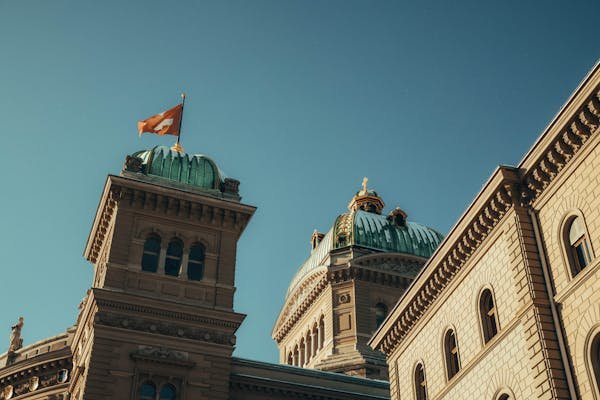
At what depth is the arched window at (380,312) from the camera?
2395 inches

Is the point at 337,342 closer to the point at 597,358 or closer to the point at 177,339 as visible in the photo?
the point at 177,339

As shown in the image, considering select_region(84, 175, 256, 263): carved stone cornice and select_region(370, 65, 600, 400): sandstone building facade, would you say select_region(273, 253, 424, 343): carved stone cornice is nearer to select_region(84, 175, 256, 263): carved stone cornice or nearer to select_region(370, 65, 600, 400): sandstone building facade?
select_region(84, 175, 256, 263): carved stone cornice

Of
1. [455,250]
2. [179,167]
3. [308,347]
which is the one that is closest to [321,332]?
[308,347]

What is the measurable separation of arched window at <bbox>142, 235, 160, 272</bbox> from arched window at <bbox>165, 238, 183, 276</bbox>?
2.15 ft

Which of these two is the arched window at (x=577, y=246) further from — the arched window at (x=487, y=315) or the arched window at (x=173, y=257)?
the arched window at (x=173, y=257)

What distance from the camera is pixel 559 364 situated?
22734mm

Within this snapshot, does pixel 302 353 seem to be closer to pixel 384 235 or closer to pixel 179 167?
pixel 384 235

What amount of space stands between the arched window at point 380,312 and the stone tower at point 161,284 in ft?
55.2

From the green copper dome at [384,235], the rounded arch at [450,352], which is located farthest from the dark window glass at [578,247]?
the green copper dome at [384,235]

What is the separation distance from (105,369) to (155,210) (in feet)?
34.8

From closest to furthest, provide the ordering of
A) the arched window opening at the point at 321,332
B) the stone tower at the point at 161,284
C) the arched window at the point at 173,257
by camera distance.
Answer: the stone tower at the point at 161,284 → the arched window at the point at 173,257 → the arched window opening at the point at 321,332

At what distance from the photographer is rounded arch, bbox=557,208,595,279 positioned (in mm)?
22891

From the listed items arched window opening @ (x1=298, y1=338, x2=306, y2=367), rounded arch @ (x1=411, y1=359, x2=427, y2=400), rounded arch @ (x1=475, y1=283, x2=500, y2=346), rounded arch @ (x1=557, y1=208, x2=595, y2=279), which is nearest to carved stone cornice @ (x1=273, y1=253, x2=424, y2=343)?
arched window opening @ (x1=298, y1=338, x2=306, y2=367)

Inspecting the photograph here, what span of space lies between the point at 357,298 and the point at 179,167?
738 inches
